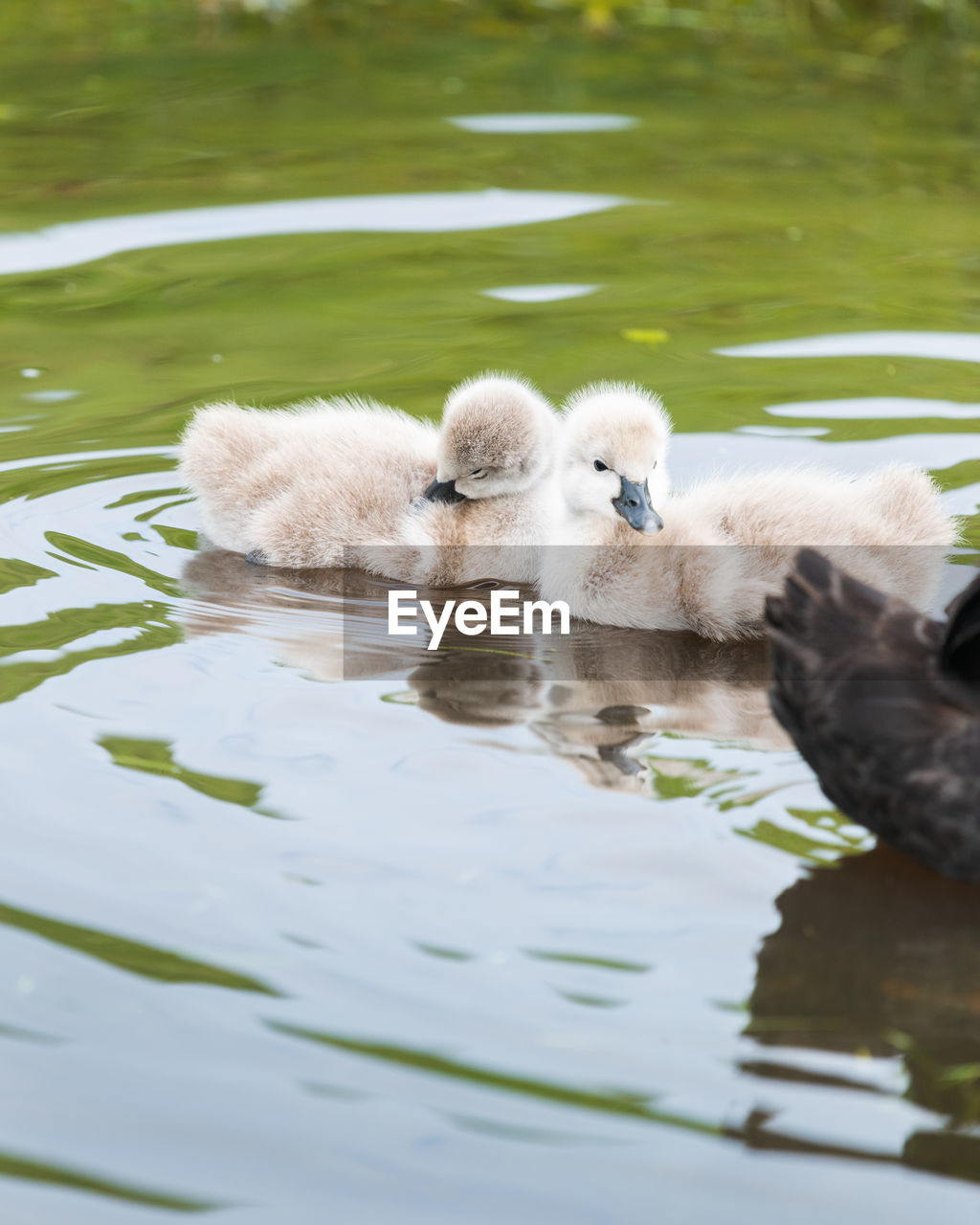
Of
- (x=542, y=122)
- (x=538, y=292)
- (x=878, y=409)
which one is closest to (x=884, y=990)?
(x=878, y=409)

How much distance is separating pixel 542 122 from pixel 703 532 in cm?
490

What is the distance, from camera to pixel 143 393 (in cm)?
494

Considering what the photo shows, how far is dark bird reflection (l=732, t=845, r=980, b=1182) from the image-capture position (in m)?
1.95

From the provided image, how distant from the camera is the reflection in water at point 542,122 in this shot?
7754mm

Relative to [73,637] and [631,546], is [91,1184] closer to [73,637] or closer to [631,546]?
[73,637]

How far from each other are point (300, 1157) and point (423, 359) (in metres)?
3.56

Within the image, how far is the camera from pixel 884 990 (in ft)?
7.27

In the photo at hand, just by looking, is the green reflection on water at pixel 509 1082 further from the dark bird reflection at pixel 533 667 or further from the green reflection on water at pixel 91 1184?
the dark bird reflection at pixel 533 667

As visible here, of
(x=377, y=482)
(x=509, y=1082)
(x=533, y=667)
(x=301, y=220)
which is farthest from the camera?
(x=301, y=220)

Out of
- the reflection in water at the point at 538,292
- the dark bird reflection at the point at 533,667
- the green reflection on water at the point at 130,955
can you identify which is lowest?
the green reflection on water at the point at 130,955

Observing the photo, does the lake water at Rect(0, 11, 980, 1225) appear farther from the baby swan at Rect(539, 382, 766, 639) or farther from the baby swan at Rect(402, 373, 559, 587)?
the baby swan at Rect(402, 373, 559, 587)

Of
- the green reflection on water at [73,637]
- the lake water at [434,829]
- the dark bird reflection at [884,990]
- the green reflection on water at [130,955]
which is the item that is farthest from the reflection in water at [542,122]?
the green reflection on water at [130,955]

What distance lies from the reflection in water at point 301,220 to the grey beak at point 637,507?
127 inches

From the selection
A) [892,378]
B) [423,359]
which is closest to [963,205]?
[892,378]
